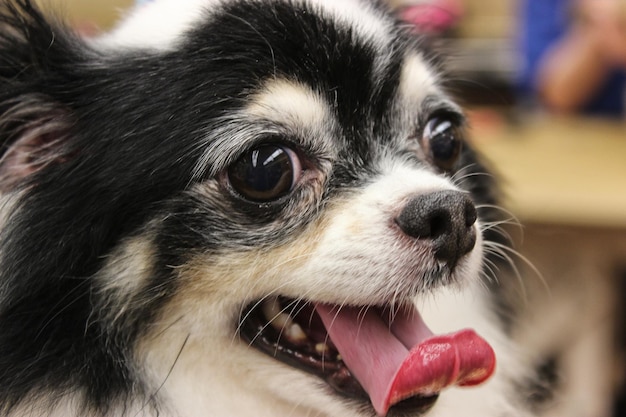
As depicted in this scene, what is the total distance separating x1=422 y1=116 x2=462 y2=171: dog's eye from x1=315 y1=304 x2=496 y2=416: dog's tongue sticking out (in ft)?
0.97

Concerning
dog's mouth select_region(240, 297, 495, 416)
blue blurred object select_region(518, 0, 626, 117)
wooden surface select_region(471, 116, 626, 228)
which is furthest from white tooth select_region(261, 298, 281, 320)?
blue blurred object select_region(518, 0, 626, 117)

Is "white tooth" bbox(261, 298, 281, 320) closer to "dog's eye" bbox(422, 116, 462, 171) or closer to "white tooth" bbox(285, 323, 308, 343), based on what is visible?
"white tooth" bbox(285, 323, 308, 343)

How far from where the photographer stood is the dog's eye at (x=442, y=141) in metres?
1.19

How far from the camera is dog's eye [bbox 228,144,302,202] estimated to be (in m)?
0.98

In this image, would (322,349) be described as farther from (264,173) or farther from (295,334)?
(264,173)

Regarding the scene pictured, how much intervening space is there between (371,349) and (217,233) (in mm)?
270

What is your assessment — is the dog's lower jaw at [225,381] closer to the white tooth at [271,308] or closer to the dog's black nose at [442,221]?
the white tooth at [271,308]

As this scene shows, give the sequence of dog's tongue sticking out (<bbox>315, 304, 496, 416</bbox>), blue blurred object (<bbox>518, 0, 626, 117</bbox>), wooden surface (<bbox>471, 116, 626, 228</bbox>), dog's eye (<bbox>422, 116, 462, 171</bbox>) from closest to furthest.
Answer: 1. dog's tongue sticking out (<bbox>315, 304, 496, 416</bbox>)
2. dog's eye (<bbox>422, 116, 462, 171</bbox>)
3. wooden surface (<bbox>471, 116, 626, 228</bbox>)
4. blue blurred object (<bbox>518, 0, 626, 117</bbox>)

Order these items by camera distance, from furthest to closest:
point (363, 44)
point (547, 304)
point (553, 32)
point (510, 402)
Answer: point (553, 32) < point (547, 304) < point (510, 402) < point (363, 44)

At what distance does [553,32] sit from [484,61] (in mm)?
533

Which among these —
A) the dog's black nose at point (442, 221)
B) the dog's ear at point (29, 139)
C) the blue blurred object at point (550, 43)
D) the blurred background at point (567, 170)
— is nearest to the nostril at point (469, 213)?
the dog's black nose at point (442, 221)

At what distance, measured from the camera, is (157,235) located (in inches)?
38.0

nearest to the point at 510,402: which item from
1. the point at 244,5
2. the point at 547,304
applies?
the point at 244,5

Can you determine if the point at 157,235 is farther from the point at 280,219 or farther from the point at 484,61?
the point at 484,61
